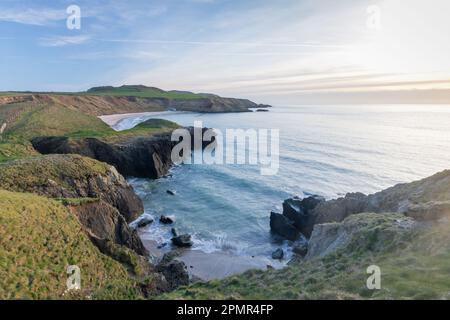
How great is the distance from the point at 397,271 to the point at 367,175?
5016 centimetres

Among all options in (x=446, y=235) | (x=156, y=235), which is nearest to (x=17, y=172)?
(x=156, y=235)

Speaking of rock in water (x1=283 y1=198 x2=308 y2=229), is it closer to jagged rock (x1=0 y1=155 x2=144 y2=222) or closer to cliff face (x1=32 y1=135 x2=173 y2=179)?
jagged rock (x1=0 y1=155 x2=144 y2=222)

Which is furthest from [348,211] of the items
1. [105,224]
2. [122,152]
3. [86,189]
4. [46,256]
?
[122,152]

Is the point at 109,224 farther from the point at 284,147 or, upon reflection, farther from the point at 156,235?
the point at 284,147

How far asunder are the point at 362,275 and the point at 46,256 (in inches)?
669

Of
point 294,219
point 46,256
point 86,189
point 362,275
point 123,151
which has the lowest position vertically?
point 294,219

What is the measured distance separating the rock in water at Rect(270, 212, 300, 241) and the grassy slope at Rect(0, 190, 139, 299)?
19817 mm

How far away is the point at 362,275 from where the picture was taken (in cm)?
1380

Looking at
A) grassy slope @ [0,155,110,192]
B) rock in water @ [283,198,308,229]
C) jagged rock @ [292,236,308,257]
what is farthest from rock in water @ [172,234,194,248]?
grassy slope @ [0,155,110,192]

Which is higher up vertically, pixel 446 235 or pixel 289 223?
pixel 446 235

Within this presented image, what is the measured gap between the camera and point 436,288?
1183 centimetres

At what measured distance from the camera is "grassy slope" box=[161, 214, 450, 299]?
12.2m

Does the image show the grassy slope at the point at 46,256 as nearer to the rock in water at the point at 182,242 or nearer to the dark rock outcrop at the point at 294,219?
the rock in water at the point at 182,242

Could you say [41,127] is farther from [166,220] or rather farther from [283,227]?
[283,227]
